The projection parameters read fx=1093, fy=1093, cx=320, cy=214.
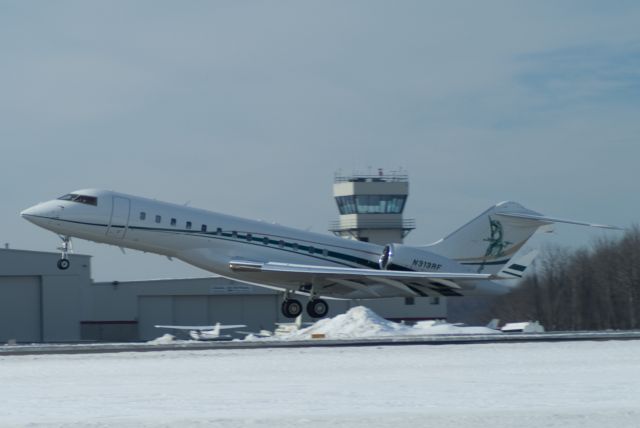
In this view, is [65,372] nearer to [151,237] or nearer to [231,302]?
[151,237]

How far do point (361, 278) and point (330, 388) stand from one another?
17698 millimetres

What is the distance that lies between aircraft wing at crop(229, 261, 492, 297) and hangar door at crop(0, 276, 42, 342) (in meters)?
15.1

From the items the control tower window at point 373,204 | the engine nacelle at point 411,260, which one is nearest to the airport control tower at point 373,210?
the control tower window at point 373,204

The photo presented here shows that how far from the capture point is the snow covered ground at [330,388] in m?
15.0

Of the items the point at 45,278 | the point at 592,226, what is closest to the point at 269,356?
the point at 592,226

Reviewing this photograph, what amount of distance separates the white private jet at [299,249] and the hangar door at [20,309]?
1292 cm

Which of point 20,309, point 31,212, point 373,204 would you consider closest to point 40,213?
point 31,212

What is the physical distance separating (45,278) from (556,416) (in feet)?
113

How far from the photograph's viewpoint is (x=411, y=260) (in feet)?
121

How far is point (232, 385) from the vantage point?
18.7m

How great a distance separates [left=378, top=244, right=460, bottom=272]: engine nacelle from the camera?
36.2 metres

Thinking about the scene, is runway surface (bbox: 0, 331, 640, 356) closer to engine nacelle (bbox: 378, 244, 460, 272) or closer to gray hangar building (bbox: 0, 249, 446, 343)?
engine nacelle (bbox: 378, 244, 460, 272)

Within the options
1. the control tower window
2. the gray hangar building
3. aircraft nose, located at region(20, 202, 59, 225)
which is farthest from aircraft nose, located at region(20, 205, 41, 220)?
the control tower window

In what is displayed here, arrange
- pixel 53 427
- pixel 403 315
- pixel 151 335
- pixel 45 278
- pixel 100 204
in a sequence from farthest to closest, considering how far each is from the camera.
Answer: pixel 403 315 < pixel 151 335 < pixel 45 278 < pixel 100 204 < pixel 53 427
